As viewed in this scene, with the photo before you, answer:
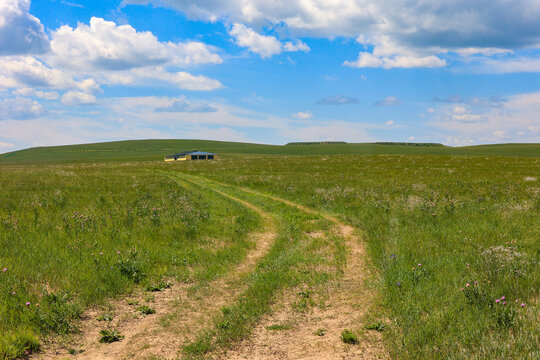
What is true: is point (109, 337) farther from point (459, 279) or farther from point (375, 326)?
point (459, 279)

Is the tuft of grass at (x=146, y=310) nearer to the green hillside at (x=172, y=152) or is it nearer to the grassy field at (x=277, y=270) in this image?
the grassy field at (x=277, y=270)

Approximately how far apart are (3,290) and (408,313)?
808cm

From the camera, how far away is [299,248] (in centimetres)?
1053

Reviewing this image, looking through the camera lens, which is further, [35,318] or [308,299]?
[308,299]

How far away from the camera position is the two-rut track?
5.02m

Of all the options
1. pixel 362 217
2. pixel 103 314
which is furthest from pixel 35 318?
pixel 362 217

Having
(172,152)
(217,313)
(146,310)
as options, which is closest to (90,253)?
(146,310)

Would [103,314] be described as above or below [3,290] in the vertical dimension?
below

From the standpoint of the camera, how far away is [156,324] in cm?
604

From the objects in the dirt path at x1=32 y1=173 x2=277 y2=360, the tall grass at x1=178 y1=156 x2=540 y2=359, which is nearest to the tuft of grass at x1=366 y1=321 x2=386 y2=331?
the tall grass at x1=178 y1=156 x2=540 y2=359

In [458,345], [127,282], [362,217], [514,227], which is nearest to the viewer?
[458,345]

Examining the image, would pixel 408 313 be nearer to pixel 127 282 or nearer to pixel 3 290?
pixel 127 282

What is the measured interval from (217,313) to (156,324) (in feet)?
3.79

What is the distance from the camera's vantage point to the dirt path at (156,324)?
5160mm
